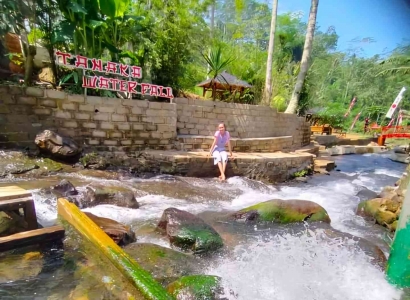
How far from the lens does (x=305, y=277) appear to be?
3.17 meters

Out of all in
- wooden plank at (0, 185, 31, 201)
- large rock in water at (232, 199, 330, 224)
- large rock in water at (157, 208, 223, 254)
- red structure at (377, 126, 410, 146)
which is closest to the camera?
wooden plank at (0, 185, 31, 201)

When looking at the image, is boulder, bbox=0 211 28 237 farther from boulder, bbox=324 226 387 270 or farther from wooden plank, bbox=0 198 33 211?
boulder, bbox=324 226 387 270

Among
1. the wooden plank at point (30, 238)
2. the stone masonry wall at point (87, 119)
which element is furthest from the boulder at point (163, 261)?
the stone masonry wall at point (87, 119)

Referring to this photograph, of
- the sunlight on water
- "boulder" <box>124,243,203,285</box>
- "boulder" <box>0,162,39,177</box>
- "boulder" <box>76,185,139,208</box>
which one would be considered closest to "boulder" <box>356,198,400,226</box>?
the sunlight on water

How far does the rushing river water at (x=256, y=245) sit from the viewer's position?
284cm

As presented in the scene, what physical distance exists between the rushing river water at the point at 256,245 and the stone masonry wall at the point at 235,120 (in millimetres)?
2697

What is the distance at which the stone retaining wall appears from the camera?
6.09 metres

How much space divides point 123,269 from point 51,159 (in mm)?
4732

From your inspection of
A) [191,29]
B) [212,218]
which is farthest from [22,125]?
[191,29]

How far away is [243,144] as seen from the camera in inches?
370

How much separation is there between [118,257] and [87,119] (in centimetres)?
521

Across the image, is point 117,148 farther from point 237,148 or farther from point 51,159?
point 237,148

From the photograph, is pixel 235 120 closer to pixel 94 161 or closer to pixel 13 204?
pixel 94 161

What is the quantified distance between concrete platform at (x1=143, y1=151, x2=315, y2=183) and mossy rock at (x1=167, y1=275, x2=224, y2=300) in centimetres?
447
